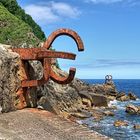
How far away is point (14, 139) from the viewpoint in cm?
569

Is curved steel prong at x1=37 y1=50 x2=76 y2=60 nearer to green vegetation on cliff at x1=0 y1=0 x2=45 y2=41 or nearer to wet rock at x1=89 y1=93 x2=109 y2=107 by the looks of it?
wet rock at x1=89 y1=93 x2=109 y2=107

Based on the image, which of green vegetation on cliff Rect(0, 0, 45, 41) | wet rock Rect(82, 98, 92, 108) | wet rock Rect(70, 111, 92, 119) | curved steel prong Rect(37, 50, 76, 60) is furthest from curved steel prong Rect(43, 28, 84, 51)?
green vegetation on cliff Rect(0, 0, 45, 41)

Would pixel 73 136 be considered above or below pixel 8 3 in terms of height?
below

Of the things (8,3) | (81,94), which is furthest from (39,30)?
(81,94)

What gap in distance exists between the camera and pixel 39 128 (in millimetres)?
6309

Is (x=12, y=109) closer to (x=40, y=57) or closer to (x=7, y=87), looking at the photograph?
(x=7, y=87)

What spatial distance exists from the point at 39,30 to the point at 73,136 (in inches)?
3248

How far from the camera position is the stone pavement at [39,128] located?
19.4ft

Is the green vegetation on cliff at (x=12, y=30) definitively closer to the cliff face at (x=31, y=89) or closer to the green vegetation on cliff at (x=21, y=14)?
the cliff face at (x=31, y=89)

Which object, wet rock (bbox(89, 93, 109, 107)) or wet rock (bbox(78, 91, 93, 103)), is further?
wet rock (bbox(89, 93, 109, 107))

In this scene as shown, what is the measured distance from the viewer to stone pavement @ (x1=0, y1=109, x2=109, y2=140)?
5.91 m

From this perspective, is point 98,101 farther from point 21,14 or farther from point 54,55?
point 54,55

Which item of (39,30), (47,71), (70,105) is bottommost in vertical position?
(70,105)

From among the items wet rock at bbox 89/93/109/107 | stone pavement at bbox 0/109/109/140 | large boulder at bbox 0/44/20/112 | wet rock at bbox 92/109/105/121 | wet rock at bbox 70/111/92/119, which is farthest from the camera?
wet rock at bbox 89/93/109/107
